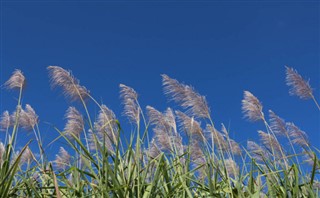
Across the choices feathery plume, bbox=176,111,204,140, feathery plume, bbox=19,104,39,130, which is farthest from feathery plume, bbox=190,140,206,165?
feathery plume, bbox=19,104,39,130

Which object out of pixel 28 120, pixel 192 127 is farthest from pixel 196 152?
pixel 28 120

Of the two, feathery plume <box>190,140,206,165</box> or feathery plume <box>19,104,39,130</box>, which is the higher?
feathery plume <box>19,104,39,130</box>

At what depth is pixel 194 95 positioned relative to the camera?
409 centimetres

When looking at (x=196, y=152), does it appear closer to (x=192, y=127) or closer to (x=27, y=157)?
Answer: (x=192, y=127)

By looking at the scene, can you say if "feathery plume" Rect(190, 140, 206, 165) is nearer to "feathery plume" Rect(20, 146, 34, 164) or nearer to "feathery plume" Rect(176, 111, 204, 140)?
"feathery plume" Rect(176, 111, 204, 140)

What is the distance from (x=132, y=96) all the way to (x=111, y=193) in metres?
1.27

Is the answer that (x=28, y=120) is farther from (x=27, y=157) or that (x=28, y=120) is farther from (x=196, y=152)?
(x=196, y=152)

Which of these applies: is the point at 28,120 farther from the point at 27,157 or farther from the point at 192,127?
the point at 192,127

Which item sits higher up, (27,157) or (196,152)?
(27,157)

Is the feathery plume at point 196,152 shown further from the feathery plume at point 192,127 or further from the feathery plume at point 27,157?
the feathery plume at point 27,157

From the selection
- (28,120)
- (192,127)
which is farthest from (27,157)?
Answer: (192,127)

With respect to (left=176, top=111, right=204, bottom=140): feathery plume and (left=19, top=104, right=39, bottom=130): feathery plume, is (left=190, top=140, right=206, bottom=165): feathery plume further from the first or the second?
(left=19, top=104, right=39, bottom=130): feathery plume

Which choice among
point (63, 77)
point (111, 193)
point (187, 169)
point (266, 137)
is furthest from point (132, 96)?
point (266, 137)

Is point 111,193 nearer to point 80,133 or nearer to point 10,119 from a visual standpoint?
point 80,133
